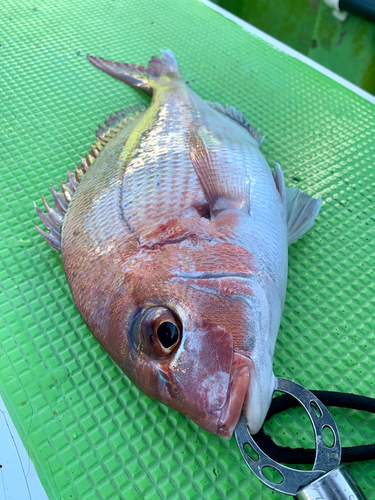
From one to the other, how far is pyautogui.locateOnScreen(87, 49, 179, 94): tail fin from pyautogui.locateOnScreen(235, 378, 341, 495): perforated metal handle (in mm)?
1524

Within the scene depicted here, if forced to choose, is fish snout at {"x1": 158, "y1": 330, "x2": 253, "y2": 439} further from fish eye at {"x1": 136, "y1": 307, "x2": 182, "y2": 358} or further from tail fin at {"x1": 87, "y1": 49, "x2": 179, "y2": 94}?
tail fin at {"x1": 87, "y1": 49, "x2": 179, "y2": 94}

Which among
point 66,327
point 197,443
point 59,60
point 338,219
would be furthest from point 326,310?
point 59,60

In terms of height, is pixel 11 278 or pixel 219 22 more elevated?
pixel 219 22

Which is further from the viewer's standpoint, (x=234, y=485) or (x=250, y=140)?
(x=250, y=140)

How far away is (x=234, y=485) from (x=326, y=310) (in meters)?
0.60

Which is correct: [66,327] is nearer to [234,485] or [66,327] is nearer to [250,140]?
[234,485]

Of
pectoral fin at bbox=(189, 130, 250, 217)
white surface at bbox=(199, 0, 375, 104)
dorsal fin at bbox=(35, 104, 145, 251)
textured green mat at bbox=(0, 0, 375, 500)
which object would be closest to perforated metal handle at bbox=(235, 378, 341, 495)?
textured green mat at bbox=(0, 0, 375, 500)

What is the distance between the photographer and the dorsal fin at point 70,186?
1.30m

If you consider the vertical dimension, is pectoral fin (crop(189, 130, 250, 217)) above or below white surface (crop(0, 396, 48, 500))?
above

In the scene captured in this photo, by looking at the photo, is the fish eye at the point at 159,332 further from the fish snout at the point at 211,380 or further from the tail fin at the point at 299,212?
the tail fin at the point at 299,212

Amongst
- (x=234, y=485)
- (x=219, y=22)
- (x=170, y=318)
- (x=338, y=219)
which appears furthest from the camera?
(x=219, y=22)

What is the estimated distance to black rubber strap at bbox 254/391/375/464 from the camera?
98 cm

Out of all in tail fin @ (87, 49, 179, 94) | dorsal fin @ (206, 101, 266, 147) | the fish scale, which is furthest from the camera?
tail fin @ (87, 49, 179, 94)

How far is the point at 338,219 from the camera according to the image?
61.1 inches
